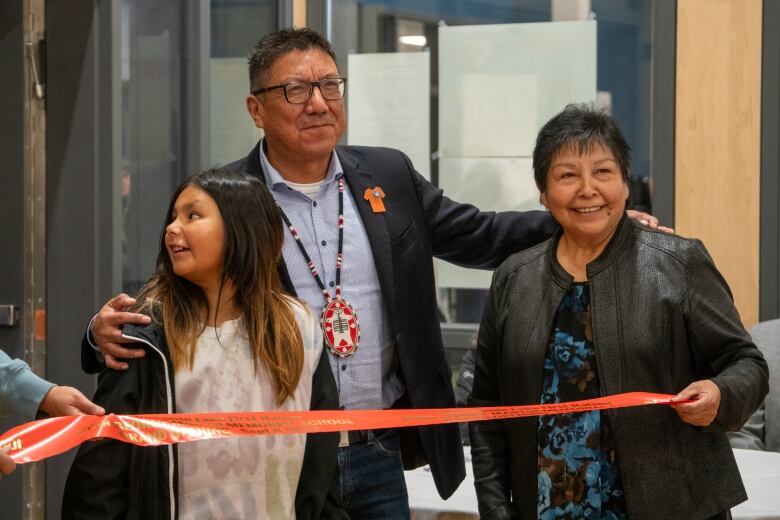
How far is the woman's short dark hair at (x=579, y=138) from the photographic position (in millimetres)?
2566

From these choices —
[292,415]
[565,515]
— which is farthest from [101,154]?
[565,515]

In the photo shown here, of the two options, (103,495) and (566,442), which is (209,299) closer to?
(103,495)

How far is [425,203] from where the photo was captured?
3131 millimetres

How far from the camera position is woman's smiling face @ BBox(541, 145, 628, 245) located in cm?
252

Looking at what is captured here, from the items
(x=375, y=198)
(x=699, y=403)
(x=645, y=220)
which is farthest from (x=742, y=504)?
(x=375, y=198)

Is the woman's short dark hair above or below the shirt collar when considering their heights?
above

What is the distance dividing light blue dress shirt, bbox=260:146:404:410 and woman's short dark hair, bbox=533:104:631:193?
1.75 ft

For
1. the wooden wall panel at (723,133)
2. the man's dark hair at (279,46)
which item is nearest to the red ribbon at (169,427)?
the man's dark hair at (279,46)

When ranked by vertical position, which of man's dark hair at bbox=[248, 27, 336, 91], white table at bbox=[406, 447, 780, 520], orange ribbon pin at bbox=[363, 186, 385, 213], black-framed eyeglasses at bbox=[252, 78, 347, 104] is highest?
man's dark hair at bbox=[248, 27, 336, 91]

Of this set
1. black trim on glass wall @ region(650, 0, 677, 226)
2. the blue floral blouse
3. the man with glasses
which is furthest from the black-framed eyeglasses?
black trim on glass wall @ region(650, 0, 677, 226)

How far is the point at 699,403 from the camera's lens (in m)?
2.32

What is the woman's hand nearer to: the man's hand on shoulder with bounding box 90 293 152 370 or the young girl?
the young girl

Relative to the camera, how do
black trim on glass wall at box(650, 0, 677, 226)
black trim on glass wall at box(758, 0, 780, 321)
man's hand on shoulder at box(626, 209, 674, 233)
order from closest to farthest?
man's hand on shoulder at box(626, 209, 674, 233)
black trim on glass wall at box(758, 0, 780, 321)
black trim on glass wall at box(650, 0, 677, 226)

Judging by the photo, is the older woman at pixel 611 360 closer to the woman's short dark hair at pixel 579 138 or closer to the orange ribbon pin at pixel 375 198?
the woman's short dark hair at pixel 579 138
